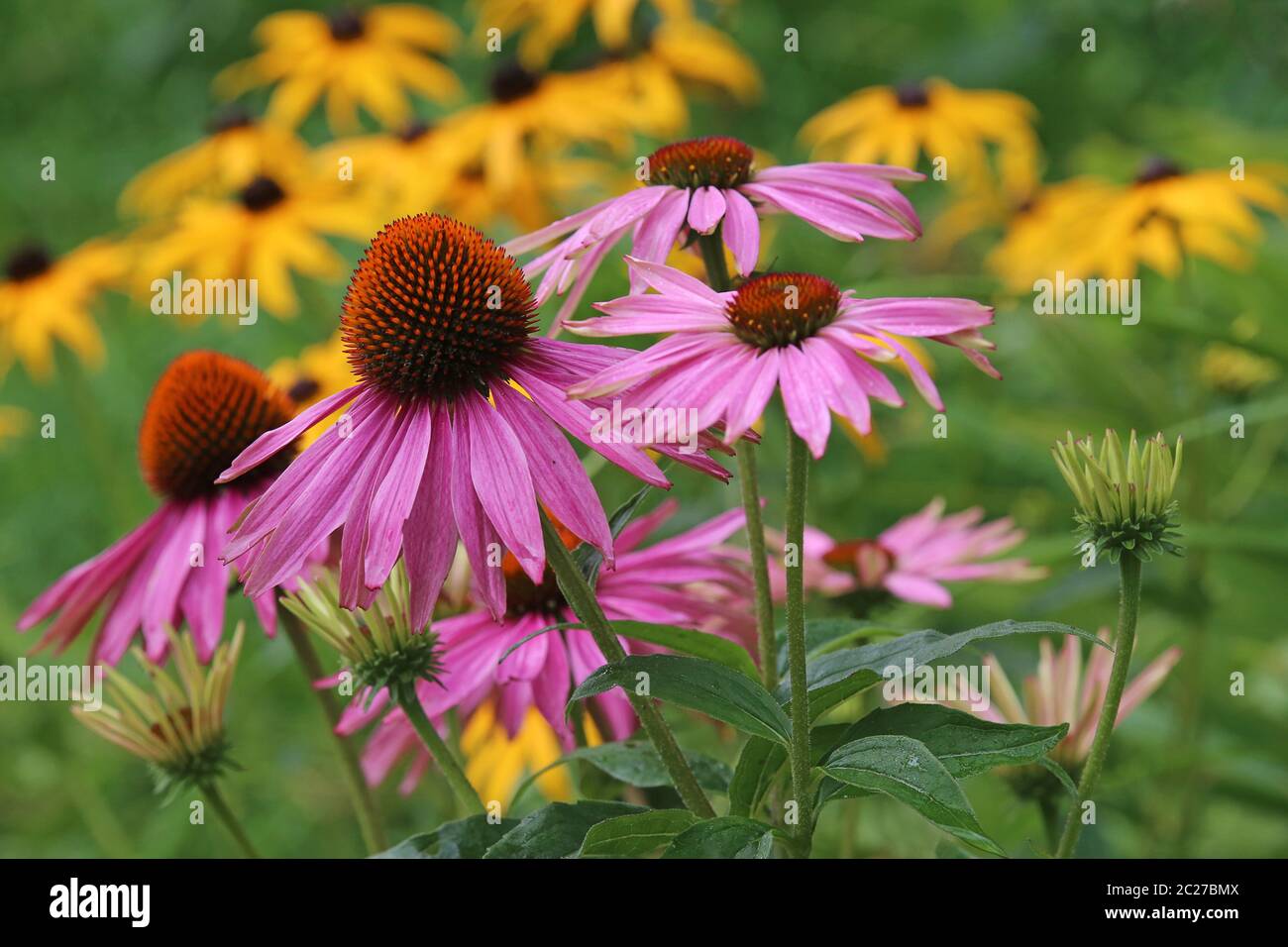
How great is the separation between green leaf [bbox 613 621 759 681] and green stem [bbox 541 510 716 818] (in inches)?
1.1

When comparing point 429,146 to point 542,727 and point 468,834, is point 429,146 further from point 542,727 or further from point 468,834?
point 468,834

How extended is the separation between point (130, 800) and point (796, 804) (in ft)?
5.62

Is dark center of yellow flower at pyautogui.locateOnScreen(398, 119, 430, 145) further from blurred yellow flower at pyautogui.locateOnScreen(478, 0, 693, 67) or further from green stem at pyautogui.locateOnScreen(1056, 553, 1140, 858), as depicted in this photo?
green stem at pyautogui.locateOnScreen(1056, 553, 1140, 858)

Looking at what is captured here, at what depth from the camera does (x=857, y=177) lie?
2.47 ft

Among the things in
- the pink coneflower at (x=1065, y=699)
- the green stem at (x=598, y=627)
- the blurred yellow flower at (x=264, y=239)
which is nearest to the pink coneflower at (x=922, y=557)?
the pink coneflower at (x=1065, y=699)

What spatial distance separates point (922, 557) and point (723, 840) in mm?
485

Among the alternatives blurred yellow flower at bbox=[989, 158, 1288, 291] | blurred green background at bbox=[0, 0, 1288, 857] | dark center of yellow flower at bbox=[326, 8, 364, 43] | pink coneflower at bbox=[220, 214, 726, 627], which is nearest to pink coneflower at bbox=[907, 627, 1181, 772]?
blurred green background at bbox=[0, 0, 1288, 857]

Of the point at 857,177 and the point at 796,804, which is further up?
the point at 857,177

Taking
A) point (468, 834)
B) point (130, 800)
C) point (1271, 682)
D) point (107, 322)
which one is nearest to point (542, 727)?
point (468, 834)

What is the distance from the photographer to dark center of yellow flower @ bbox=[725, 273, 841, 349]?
597 millimetres

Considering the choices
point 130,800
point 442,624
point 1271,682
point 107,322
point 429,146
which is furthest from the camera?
point 107,322

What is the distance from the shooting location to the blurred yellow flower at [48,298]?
175 cm

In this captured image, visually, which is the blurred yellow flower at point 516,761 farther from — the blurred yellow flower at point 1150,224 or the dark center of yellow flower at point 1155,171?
the dark center of yellow flower at point 1155,171
